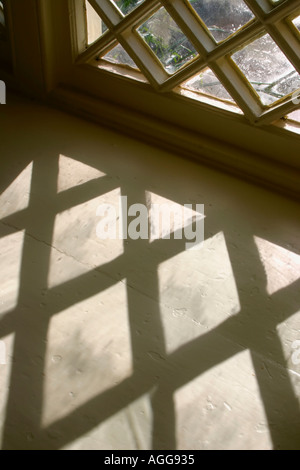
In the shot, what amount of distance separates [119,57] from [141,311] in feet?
3.00

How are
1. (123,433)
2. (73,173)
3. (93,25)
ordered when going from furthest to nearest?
(93,25)
(73,173)
(123,433)

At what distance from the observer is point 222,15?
1452mm

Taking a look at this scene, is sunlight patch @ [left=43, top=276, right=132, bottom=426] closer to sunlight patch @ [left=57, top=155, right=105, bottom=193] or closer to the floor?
the floor

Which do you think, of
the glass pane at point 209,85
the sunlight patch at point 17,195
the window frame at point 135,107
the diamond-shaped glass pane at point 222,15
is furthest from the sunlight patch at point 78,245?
the diamond-shaped glass pane at point 222,15

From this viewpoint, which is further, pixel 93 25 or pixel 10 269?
pixel 93 25

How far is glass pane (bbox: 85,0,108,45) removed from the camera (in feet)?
5.45

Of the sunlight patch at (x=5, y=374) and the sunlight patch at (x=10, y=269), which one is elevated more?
the sunlight patch at (x=10, y=269)

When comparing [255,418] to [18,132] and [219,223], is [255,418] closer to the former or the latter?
[219,223]

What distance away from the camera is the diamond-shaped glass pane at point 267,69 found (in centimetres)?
143

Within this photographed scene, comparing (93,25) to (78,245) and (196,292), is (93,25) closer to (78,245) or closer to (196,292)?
(78,245)

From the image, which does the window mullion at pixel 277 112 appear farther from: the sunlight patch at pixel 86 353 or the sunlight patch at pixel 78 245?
the sunlight patch at pixel 86 353

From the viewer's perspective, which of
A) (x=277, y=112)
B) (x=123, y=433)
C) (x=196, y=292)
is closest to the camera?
(x=123, y=433)

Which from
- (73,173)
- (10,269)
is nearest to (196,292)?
(10,269)

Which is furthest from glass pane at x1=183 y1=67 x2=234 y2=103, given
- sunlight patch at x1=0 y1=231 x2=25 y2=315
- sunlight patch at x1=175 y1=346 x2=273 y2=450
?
sunlight patch at x1=175 y1=346 x2=273 y2=450
